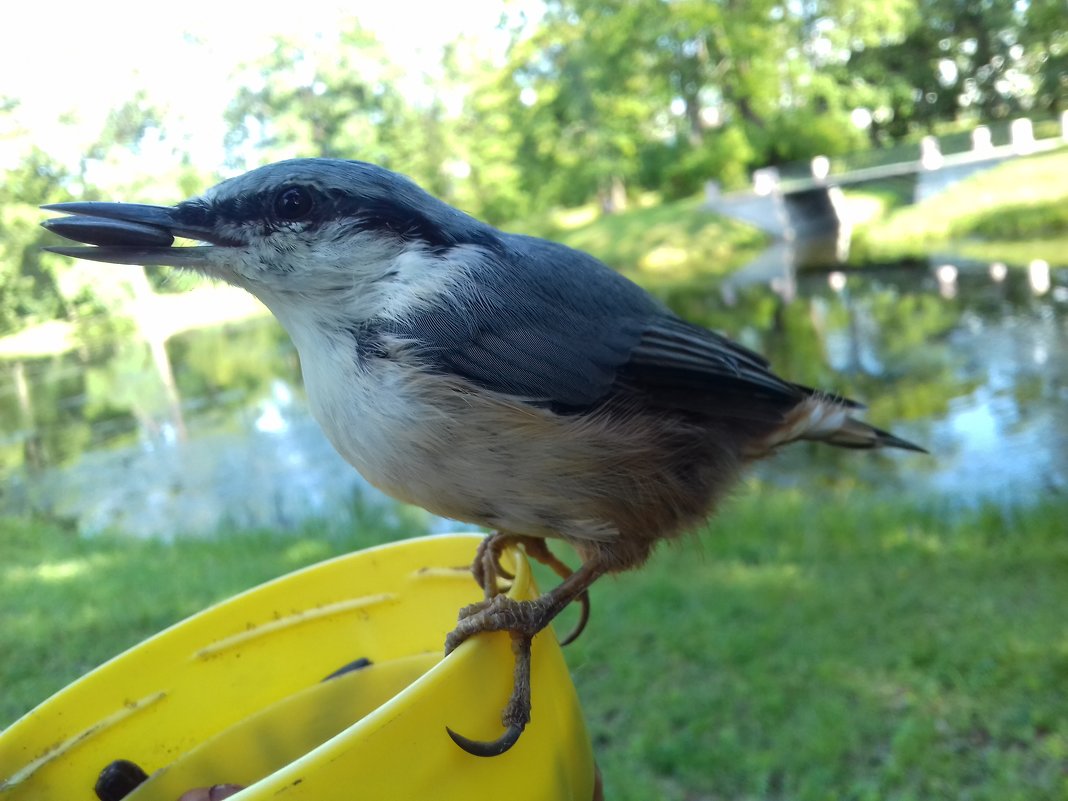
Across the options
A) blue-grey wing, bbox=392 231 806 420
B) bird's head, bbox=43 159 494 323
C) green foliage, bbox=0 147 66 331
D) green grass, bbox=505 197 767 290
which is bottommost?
blue-grey wing, bbox=392 231 806 420

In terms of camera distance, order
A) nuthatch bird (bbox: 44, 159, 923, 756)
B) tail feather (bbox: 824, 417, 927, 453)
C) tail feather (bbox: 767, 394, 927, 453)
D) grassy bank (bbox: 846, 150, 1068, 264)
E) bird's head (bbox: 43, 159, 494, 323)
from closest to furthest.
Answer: nuthatch bird (bbox: 44, 159, 923, 756), bird's head (bbox: 43, 159, 494, 323), tail feather (bbox: 767, 394, 927, 453), tail feather (bbox: 824, 417, 927, 453), grassy bank (bbox: 846, 150, 1068, 264)

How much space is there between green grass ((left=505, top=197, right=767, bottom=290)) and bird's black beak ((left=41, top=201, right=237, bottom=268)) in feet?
33.5

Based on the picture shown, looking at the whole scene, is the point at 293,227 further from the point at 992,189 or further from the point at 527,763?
the point at 992,189

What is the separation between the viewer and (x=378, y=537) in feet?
15.5

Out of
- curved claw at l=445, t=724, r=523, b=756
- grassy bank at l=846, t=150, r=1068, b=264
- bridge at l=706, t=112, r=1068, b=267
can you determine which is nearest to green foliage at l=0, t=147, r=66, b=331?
curved claw at l=445, t=724, r=523, b=756

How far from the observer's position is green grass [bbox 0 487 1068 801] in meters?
2.60

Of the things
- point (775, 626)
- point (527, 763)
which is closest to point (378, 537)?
point (775, 626)

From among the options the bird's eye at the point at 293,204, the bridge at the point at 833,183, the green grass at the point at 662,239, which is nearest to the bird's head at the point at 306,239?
the bird's eye at the point at 293,204

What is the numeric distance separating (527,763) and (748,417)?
954mm

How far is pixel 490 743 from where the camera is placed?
0.92 meters

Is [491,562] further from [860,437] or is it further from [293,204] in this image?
[860,437]

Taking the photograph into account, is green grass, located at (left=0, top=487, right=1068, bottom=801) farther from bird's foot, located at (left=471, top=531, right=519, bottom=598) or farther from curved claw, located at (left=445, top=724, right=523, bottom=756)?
curved claw, located at (left=445, top=724, right=523, bottom=756)

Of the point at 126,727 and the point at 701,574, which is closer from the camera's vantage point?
the point at 126,727

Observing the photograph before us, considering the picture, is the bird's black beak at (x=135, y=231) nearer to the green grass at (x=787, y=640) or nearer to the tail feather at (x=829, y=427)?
the green grass at (x=787, y=640)
